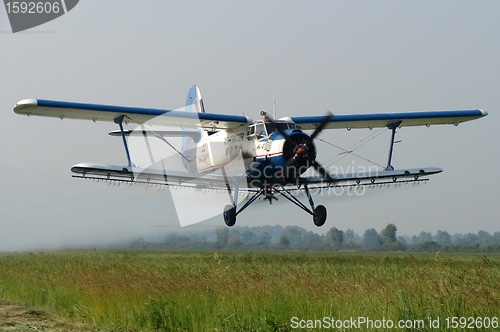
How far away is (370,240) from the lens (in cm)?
7006

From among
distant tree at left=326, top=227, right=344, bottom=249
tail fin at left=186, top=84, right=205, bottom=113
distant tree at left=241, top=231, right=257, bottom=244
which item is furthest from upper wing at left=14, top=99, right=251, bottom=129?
distant tree at left=241, top=231, right=257, bottom=244

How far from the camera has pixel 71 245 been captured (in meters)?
48.2

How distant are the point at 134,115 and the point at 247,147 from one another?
16.3 ft

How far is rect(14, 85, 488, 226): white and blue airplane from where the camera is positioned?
86.4ft

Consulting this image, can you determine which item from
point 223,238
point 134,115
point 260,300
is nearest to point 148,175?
point 134,115

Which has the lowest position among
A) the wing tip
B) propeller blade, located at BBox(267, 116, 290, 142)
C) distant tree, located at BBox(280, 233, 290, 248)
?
distant tree, located at BBox(280, 233, 290, 248)

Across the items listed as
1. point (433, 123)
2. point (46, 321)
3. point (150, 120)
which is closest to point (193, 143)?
point (150, 120)

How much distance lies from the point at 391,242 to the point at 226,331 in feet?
187

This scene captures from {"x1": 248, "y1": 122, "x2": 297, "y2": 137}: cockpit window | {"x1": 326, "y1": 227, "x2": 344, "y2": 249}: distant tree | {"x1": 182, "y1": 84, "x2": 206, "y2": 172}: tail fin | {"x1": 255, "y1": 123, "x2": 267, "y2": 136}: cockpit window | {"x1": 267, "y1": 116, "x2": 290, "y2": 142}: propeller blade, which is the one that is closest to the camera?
{"x1": 267, "y1": 116, "x2": 290, "y2": 142}: propeller blade

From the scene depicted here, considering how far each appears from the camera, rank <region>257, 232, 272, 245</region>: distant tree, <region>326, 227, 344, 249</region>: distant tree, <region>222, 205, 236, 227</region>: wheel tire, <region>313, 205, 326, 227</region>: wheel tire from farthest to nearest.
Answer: <region>257, 232, 272, 245</region>: distant tree
<region>326, 227, 344, 249</region>: distant tree
<region>222, 205, 236, 227</region>: wheel tire
<region>313, 205, 326, 227</region>: wheel tire

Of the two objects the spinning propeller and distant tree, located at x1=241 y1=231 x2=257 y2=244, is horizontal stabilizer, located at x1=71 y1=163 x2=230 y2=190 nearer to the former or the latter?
the spinning propeller

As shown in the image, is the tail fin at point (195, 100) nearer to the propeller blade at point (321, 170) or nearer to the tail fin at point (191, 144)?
the tail fin at point (191, 144)

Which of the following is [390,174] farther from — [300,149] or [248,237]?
[248,237]

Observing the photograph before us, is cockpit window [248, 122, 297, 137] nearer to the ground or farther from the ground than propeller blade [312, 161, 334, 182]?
farther from the ground
